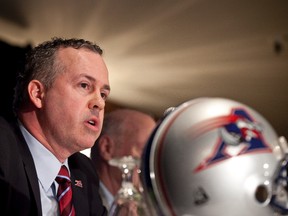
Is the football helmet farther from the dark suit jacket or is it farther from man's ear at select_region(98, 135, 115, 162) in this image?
man's ear at select_region(98, 135, 115, 162)

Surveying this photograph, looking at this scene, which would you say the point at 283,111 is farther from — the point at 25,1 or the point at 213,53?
the point at 25,1

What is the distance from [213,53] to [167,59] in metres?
0.33

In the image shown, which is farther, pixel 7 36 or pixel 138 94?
pixel 138 94

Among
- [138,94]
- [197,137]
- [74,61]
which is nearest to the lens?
[197,137]

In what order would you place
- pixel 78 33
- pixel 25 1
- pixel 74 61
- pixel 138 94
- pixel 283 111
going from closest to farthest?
A: pixel 74 61 < pixel 25 1 < pixel 78 33 < pixel 138 94 < pixel 283 111

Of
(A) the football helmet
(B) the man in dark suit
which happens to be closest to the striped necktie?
(B) the man in dark suit

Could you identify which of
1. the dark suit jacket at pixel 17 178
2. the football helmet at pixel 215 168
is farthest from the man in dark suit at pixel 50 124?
the football helmet at pixel 215 168

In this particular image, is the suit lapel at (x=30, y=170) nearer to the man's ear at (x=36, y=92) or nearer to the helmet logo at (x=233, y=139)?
the man's ear at (x=36, y=92)

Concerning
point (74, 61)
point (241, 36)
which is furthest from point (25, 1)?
point (74, 61)

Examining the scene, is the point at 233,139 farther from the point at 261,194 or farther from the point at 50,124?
the point at 50,124

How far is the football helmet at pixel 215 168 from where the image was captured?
21.2 inches

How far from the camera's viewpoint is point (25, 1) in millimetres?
2426

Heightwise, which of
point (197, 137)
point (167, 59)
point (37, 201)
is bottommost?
point (37, 201)

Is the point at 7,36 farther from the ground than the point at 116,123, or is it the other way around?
the point at 7,36
